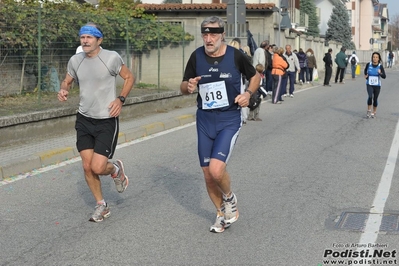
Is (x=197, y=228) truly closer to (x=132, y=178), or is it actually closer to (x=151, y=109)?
(x=132, y=178)

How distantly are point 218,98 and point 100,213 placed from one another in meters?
1.69

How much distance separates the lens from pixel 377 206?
7617mm

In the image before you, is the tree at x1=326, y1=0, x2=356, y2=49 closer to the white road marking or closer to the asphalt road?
the asphalt road

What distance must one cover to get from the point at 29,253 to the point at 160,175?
3.81 meters

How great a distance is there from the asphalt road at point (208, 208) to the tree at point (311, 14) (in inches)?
2029

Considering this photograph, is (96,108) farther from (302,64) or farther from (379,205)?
(302,64)

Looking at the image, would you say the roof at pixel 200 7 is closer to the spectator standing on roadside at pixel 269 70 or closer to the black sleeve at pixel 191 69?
the spectator standing on roadside at pixel 269 70

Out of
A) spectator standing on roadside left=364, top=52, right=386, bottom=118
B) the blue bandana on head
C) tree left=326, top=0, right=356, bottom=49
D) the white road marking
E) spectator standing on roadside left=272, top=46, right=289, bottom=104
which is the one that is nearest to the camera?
the white road marking

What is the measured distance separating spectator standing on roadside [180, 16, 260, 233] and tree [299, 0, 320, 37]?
5775 centimetres

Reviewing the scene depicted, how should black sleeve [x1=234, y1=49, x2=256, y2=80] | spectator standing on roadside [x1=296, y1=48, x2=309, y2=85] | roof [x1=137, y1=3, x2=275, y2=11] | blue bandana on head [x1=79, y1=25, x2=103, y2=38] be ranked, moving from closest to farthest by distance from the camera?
black sleeve [x1=234, y1=49, x2=256, y2=80] → blue bandana on head [x1=79, y1=25, x2=103, y2=38] → spectator standing on roadside [x1=296, y1=48, x2=309, y2=85] → roof [x1=137, y1=3, x2=275, y2=11]

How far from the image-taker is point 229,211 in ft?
21.9

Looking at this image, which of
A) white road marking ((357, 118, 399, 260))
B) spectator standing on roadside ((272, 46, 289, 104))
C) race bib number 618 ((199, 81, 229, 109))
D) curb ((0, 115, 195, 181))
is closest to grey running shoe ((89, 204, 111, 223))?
race bib number 618 ((199, 81, 229, 109))

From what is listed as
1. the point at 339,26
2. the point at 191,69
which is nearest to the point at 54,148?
the point at 191,69

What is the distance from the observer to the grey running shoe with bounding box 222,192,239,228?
21.9ft
